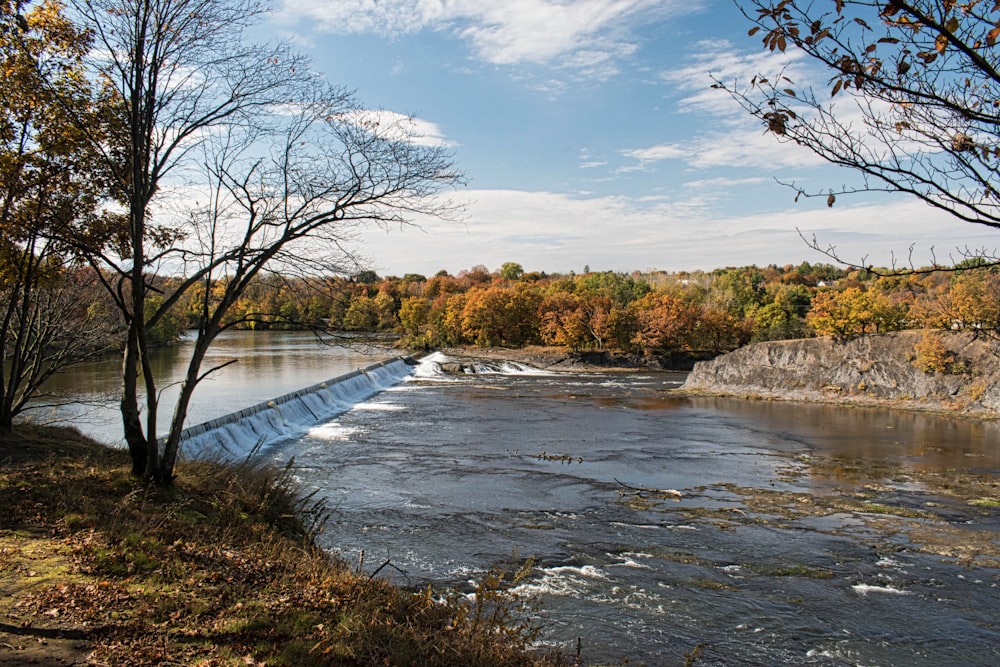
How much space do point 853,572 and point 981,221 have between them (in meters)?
8.25

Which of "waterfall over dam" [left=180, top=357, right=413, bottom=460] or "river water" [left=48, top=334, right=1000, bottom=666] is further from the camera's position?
"waterfall over dam" [left=180, top=357, right=413, bottom=460]

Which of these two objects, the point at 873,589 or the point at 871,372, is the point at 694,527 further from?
the point at 871,372

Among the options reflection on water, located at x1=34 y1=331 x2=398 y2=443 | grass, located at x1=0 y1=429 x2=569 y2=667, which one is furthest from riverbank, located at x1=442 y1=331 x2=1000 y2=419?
grass, located at x1=0 y1=429 x2=569 y2=667

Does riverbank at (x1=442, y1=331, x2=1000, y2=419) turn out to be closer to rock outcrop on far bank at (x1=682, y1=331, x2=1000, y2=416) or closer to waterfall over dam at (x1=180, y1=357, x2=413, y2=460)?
rock outcrop on far bank at (x1=682, y1=331, x2=1000, y2=416)

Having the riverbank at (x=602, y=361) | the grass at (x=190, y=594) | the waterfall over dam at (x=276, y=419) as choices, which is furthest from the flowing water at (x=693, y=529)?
the riverbank at (x=602, y=361)

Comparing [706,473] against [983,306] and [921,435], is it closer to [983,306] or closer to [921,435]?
[921,435]

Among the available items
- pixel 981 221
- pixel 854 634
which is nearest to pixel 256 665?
pixel 981 221

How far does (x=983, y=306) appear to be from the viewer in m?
31.4

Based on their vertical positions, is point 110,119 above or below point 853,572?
above

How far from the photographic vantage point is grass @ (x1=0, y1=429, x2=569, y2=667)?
493 centimetres

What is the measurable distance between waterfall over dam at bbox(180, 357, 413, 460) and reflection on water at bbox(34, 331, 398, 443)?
72.2 inches

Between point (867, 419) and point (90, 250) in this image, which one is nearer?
point (90, 250)

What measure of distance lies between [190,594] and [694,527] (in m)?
9.01

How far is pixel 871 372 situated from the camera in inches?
1339
